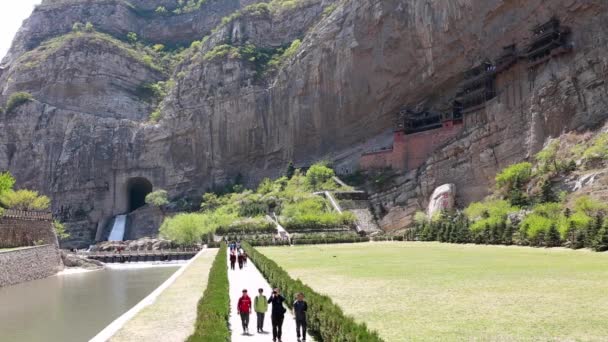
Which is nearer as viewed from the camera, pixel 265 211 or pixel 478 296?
pixel 478 296

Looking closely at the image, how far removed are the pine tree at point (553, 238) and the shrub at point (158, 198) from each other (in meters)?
61.4

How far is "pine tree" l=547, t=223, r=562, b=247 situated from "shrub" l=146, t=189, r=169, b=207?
201 ft

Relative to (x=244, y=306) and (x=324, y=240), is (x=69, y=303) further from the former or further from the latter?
(x=324, y=240)

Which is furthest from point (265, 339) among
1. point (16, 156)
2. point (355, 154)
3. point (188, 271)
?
point (16, 156)

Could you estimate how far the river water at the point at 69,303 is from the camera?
66.0ft

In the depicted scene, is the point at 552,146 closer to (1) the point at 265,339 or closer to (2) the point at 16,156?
(1) the point at 265,339

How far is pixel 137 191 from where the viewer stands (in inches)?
3927

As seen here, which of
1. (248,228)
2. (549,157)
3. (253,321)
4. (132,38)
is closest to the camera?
(253,321)

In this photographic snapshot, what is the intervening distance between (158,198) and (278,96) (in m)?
24.2

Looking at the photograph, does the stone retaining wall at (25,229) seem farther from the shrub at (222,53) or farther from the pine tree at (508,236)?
the shrub at (222,53)

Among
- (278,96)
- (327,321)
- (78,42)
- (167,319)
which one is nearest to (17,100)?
(78,42)

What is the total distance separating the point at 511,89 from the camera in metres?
55.7

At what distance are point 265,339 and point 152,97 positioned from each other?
325ft

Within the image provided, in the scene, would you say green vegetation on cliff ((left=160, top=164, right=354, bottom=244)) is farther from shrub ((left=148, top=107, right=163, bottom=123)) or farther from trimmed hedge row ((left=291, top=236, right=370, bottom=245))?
shrub ((left=148, top=107, right=163, bottom=123))
